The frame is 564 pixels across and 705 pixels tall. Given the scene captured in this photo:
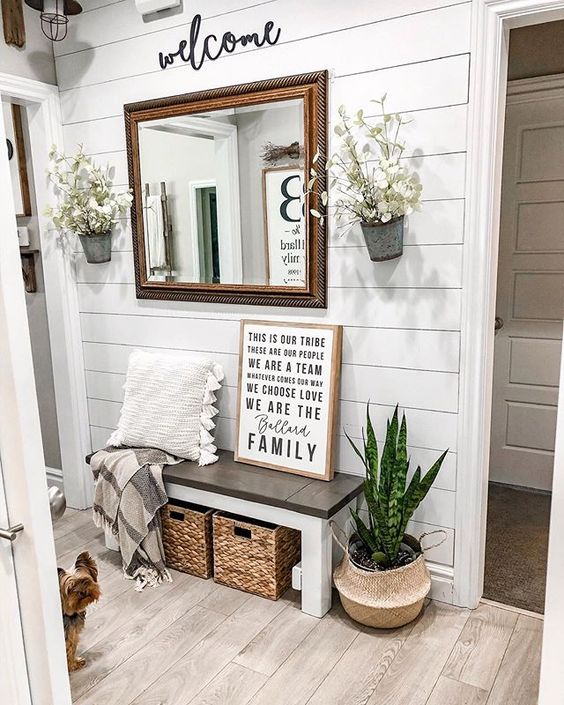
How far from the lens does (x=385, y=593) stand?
224 centimetres

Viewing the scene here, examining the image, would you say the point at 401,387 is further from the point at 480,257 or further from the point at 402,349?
the point at 480,257

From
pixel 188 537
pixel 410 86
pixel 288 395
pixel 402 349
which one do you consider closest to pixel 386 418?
pixel 402 349

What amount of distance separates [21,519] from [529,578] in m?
2.22

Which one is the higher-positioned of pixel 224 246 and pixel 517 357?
pixel 224 246

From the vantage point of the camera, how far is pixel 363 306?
2451 millimetres

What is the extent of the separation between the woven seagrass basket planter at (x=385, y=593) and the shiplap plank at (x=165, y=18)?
76.7 inches

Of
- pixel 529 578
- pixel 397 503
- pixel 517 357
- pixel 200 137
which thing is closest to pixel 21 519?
pixel 397 503

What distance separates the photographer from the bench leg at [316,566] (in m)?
2.35

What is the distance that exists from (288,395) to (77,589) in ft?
3.57

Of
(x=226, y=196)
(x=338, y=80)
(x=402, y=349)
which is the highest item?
(x=338, y=80)

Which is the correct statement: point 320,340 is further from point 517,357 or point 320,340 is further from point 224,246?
point 517,357

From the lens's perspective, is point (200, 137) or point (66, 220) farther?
point (66, 220)

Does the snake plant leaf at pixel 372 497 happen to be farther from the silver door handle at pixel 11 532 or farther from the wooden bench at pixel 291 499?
the silver door handle at pixel 11 532

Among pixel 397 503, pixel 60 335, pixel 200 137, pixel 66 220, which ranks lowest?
pixel 397 503
